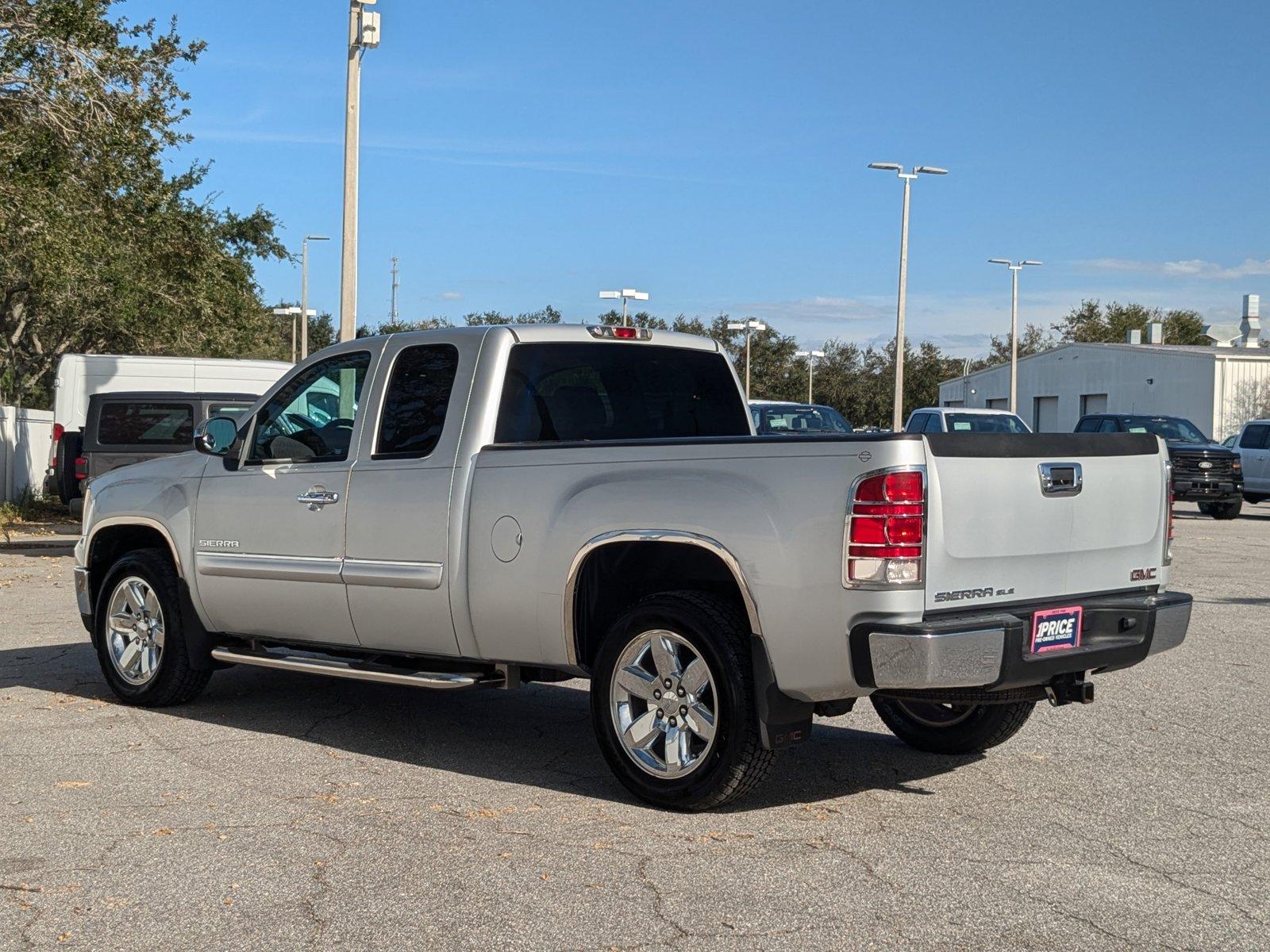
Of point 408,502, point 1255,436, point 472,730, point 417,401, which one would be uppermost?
point 1255,436

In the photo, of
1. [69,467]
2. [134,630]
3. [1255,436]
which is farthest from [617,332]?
[1255,436]

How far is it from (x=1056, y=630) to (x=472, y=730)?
10.7 feet

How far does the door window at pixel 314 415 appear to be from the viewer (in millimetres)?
7516

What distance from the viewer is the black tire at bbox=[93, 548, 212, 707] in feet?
26.8

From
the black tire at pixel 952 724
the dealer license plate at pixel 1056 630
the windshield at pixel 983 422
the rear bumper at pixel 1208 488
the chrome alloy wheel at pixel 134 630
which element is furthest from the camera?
the rear bumper at pixel 1208 488

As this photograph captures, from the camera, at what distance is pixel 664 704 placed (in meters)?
6.07

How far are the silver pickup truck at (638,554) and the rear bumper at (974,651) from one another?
0.04 ft

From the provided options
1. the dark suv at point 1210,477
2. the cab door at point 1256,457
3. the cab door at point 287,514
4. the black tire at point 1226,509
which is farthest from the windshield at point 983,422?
the cab door at point 287,514

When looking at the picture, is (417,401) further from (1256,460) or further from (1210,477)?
(1256,460)

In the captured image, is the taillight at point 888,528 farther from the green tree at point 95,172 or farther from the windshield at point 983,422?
the windshield at point 983,422

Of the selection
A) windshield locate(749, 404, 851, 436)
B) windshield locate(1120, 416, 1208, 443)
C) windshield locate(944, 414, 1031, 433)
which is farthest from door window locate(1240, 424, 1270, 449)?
windshield locate(749, 404, 851, 436)

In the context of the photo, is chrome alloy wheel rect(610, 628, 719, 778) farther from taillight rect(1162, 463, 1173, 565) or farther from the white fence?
the white fence

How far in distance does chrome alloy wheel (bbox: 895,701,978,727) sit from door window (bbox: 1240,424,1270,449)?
2439cm

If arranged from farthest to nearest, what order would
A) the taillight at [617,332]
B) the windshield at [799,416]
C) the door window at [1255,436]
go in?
the door window at [1255,436] < the windshield at [799,416] < the taillight at [617,332]
